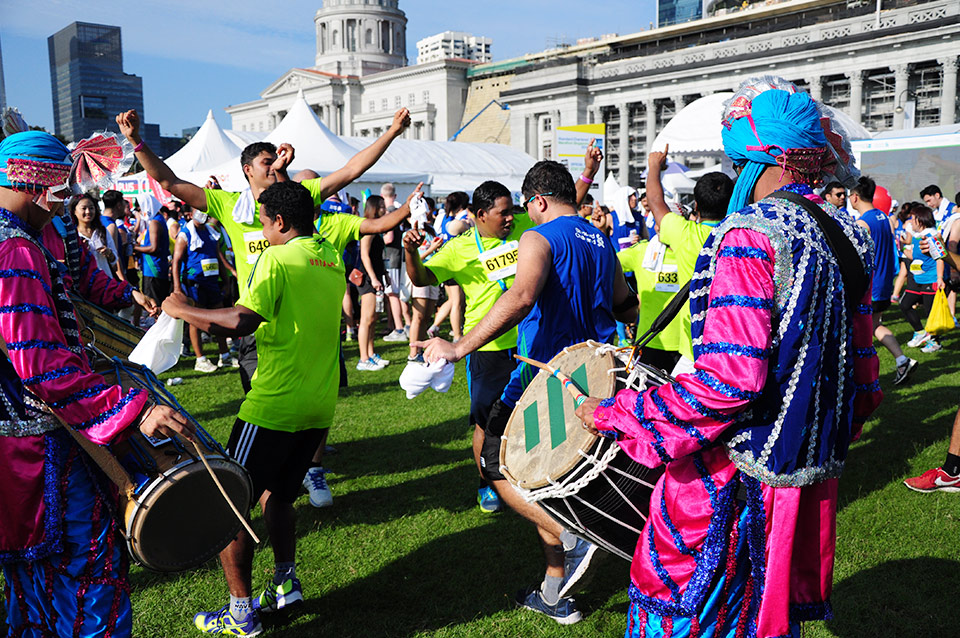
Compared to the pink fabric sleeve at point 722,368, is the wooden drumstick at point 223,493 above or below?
below

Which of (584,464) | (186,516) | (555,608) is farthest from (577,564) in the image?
(186,516)

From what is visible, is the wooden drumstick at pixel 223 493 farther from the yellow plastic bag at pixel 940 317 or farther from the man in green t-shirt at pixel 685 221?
the yellow plastic bag at pixel 940 317

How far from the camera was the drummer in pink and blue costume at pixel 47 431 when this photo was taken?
226 centimetres

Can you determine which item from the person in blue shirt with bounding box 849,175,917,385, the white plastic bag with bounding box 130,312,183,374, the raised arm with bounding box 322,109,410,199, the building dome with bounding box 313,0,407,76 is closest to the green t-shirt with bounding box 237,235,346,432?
the white plastic bag with bounding box 130,312,183,374

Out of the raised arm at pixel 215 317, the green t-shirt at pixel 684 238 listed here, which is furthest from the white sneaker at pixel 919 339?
the raised arm at pixel 215 317

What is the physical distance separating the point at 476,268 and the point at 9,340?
2.96 metres

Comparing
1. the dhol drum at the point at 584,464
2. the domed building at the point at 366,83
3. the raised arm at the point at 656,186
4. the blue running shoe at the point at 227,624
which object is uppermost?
the domed building at the point at 366,83

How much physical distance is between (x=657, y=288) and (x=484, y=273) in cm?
147

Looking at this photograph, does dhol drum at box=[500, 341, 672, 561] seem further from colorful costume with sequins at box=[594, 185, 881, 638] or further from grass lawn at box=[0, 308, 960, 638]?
grass lawn at box=[0, 308, 960, 638]

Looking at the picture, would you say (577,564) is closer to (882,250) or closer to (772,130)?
(772,130)

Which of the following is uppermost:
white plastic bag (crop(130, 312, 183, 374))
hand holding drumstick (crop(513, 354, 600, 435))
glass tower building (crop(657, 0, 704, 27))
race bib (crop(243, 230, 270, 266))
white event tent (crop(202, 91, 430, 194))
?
glass tower building (crop(657, 0, 704, 27))

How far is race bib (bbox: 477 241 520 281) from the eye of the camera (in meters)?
4.72

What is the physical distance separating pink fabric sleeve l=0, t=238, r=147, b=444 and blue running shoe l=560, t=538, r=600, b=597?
2.04 metres

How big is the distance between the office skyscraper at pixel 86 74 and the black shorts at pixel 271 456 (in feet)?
428
